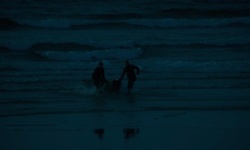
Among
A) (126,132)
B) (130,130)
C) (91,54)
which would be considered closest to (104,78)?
(130,130)

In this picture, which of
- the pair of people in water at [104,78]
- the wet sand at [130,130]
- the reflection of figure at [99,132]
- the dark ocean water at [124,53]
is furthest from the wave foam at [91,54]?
the reflection of figure at [99,132]

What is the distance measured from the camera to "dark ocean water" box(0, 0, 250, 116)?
57.2 ft

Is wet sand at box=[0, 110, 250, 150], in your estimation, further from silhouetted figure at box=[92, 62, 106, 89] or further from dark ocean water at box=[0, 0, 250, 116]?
silhouetted figure at box=[92, 62, 106, 89]

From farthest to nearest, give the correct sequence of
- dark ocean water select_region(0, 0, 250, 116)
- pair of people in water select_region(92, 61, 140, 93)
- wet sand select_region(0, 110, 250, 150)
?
pair of people in water select_region(92, 61, 140, 93) < dark ocean water select_region(0, 0, 250, 116) < wet sand select_region(0, 110, 250, 150)

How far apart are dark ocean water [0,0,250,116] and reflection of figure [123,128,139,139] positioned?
2.64 meters

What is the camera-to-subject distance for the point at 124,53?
29766 mm

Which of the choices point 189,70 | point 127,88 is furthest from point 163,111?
point 189,70

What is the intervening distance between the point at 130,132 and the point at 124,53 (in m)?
17.1

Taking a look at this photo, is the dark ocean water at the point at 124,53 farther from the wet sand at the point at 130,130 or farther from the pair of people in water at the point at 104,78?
the wet sand at the point at 130,130

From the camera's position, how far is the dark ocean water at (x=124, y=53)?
57.2ft

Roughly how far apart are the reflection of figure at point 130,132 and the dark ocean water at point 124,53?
264 centimetres

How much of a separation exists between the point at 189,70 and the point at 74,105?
25.4ft

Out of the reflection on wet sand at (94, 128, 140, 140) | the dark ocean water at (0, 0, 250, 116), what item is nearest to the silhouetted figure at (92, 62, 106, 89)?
the dark ocean water at (0, 0, 250, 116)

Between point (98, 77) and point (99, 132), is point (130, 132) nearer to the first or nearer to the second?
point (99, 132)
